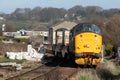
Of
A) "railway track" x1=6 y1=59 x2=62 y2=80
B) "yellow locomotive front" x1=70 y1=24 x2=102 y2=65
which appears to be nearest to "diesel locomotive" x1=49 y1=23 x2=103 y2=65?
"yellow locomotive front" x1=70 y1=24 x2=102 y2=65

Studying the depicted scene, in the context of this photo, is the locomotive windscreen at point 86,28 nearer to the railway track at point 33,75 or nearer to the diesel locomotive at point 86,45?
the diesel locomotive at point 86,45

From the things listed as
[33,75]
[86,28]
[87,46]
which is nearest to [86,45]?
[87,46]

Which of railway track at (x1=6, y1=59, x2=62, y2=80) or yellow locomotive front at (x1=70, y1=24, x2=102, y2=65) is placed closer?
railway track at (x1=6, y1=59, x2=62, y2=80)

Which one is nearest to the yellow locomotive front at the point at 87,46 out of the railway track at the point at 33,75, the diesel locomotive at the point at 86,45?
the diesel locomotive at the point at 86,45

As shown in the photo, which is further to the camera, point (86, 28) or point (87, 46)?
point (86, 28)

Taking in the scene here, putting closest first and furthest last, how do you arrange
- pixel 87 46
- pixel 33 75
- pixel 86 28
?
pixel 33 75 < pixel 87 46 < pixel 86 28

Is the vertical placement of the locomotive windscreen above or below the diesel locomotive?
above

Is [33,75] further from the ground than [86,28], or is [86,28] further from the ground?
[86,28]

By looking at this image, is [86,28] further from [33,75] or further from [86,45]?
[33,75]

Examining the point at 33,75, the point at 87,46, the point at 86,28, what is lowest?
the point at 33,75

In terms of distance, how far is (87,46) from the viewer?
2884 centimetres

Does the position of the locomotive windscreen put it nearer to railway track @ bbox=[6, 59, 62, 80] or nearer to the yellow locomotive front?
the yellow locomotive front

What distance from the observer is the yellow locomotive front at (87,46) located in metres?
28.5

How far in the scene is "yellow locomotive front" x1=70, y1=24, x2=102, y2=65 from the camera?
28.5 meters
